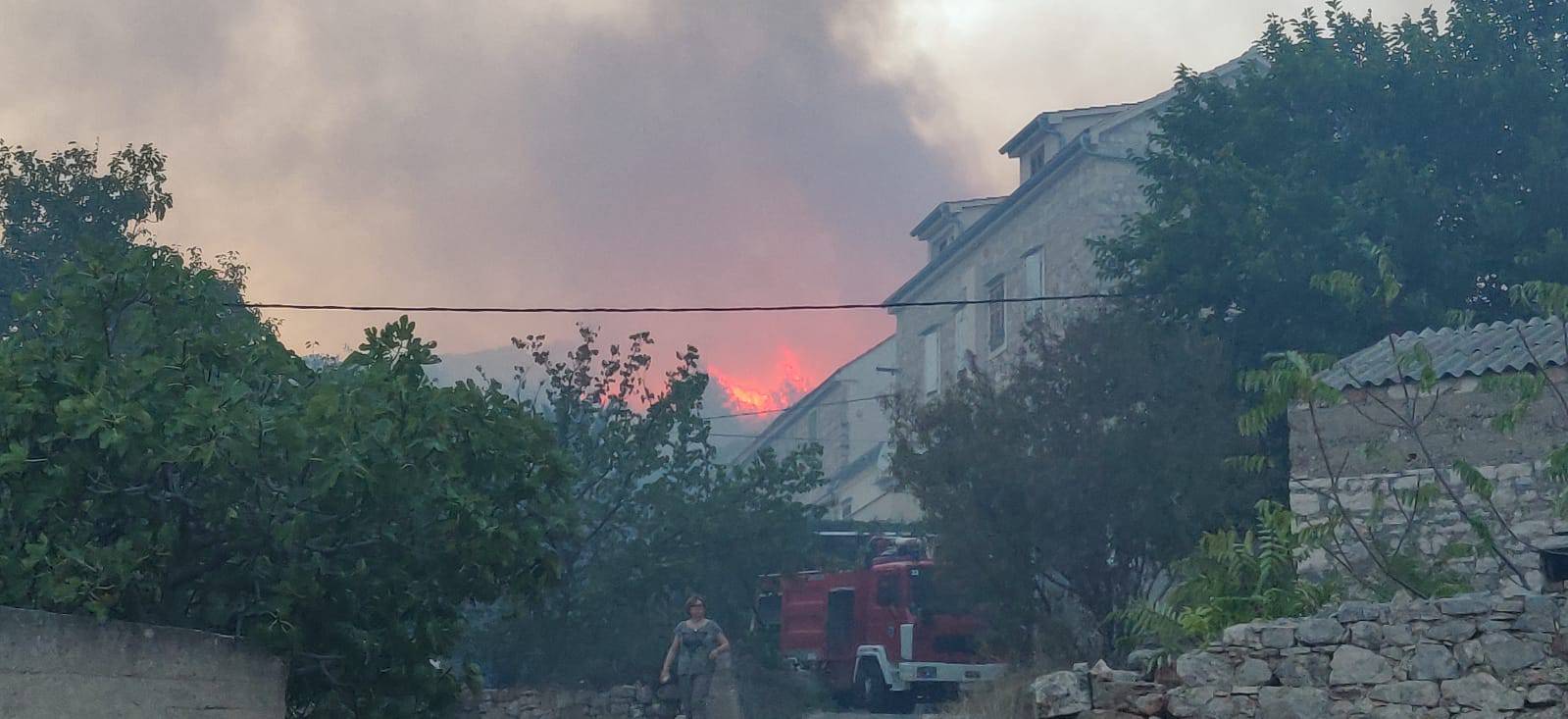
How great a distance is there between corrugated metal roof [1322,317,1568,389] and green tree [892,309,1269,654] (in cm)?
334

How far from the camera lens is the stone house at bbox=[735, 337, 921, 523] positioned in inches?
1849

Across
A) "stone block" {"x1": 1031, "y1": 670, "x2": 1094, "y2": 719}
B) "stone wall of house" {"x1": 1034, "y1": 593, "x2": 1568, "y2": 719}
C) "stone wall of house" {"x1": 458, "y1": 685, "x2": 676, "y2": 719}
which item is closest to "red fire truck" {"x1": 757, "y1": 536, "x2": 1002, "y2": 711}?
"stone wall of house" {"x1": 458, "y1": 685, "x2": 676, "y2": 719}

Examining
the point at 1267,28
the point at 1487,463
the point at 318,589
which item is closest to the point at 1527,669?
the point at 1487,463

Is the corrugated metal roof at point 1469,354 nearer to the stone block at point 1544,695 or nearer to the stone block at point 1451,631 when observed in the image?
the stone block at point 1451,631

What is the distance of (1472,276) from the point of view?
83.1 feet

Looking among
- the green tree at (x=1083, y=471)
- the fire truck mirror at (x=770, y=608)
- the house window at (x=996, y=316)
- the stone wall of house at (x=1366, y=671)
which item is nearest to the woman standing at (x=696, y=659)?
the green tree at (x=1083, y=471)

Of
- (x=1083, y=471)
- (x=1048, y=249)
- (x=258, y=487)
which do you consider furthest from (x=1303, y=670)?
(x=1048, y=249)

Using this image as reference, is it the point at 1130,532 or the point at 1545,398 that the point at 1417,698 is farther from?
the point at 1130,532

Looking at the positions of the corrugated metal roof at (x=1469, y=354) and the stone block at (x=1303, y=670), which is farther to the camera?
the corrugated metal roof at (x=1469, y=354)

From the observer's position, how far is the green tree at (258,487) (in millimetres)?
9977

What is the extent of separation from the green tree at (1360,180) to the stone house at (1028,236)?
2139 mm

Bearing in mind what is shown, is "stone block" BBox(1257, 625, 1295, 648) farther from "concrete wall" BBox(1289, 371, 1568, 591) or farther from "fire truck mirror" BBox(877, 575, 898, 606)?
"fire truck mirror" BBox(877, 575, 898, 606)

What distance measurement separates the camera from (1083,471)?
69.1 ft

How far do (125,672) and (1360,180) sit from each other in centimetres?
2064
